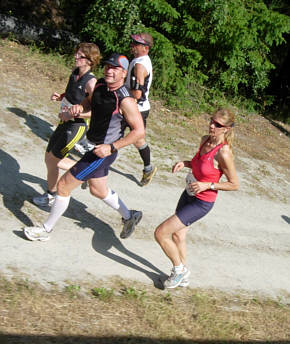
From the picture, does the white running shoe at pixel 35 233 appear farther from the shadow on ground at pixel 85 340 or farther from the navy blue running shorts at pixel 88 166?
the shadow on ground at pixel 85 340

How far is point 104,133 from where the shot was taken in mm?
4809

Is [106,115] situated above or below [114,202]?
above

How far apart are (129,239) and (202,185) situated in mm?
1750

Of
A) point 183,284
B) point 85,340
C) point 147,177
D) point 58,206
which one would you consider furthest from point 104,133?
point 147,177

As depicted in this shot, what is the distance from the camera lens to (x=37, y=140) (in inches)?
321

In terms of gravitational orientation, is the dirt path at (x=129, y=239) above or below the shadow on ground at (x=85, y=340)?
below

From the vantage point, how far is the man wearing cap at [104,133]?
4.59 m

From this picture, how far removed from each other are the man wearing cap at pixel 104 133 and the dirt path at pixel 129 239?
16.7 inches

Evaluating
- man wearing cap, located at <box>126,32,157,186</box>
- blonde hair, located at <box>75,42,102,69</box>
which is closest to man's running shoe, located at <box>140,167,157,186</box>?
man wearing cap, located at <box>126,32,157,186</box>

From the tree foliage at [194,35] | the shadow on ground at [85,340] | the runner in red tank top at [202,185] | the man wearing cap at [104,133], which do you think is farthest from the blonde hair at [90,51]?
the tree foliage at [194,35]

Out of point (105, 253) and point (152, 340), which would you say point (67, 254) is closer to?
point (105, 253)

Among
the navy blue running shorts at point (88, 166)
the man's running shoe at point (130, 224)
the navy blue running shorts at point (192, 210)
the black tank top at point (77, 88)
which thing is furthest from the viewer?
the black tank top at point (77, 88)

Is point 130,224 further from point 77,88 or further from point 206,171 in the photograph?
point 77,88

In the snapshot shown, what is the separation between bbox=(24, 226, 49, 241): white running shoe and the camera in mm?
5078
